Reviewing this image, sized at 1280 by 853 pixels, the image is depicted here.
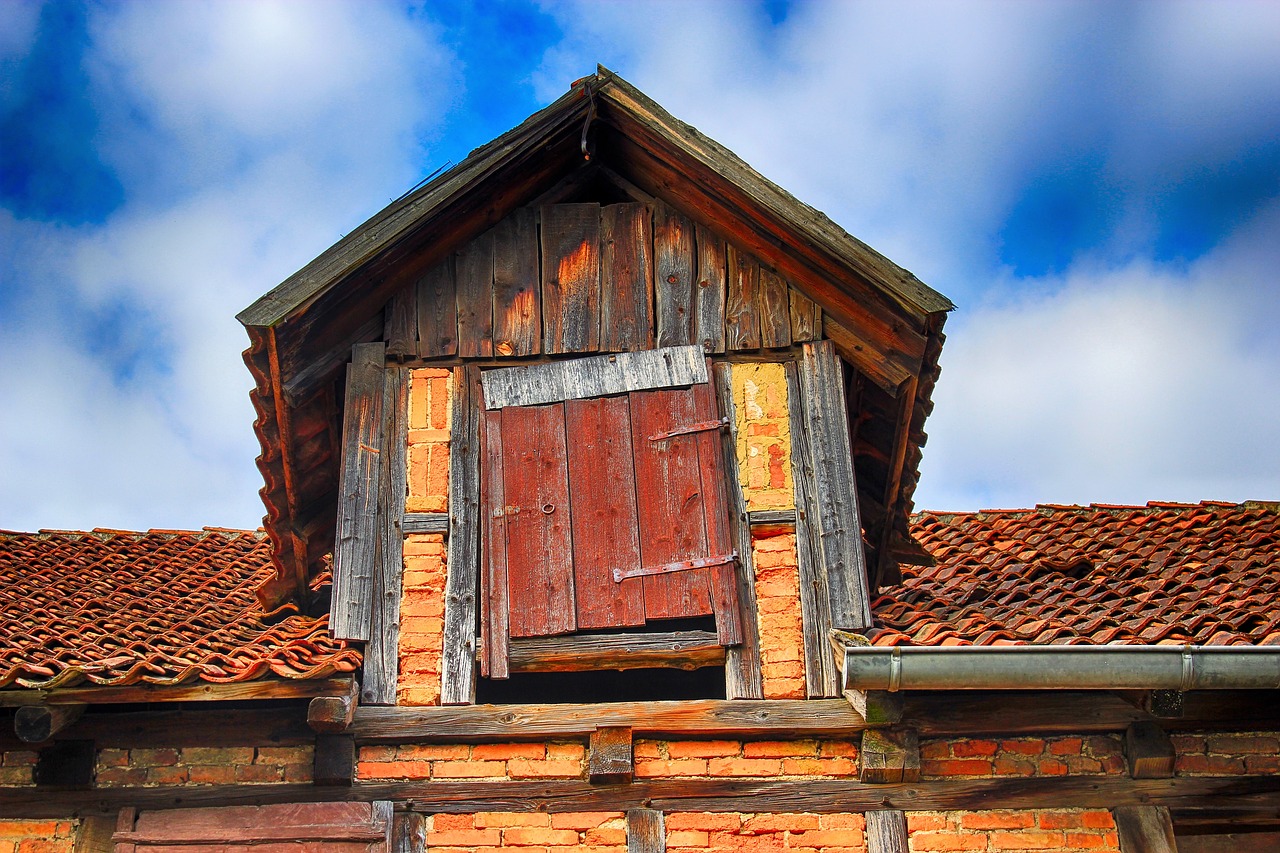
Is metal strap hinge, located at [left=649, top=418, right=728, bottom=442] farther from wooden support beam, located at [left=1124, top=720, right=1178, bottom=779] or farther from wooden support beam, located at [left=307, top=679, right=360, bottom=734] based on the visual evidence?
wooden support beam, located at [left=1124, top=720, right=1178, bottom=779]

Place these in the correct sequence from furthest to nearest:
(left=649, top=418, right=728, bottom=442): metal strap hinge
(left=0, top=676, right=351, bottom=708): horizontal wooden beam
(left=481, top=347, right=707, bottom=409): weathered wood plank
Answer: (left=481, top=347, right=707, bottom=409): weathered wood plank
(left=649, top=418, right=728, bottom=442): metal strap hinge
(left=0, top=676, right=351, bottom=708): horizontal wooden beam

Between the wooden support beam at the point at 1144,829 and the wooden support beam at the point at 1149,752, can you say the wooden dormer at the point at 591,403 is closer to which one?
the wooden support beam at the point at 1149,752

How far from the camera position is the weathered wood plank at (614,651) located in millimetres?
6711

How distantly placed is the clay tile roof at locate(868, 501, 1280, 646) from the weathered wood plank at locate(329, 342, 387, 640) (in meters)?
2.84

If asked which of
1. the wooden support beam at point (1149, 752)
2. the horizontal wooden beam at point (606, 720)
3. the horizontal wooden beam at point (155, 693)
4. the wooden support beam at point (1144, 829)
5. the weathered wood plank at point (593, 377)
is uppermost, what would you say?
the weathered wood plank at point (593, 377)

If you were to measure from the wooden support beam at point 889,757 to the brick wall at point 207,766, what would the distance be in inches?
115

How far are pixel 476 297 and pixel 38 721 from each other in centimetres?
344

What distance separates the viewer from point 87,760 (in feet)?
21.7

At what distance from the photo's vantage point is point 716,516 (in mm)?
6992

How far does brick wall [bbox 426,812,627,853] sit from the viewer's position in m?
6.25

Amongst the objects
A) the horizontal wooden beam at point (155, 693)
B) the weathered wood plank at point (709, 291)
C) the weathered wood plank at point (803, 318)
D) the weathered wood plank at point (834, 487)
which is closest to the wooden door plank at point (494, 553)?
the horizontal wooden beam at point (155, 693)

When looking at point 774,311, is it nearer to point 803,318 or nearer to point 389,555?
point 803,318

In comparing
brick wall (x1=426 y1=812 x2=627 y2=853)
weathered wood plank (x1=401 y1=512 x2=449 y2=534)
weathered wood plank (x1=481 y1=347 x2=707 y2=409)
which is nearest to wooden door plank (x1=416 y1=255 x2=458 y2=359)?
weathered wood plank (x1=481 y1=347 x2=707 y2=409)

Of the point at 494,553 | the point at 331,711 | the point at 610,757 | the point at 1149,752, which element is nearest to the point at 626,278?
the point at 494,553
